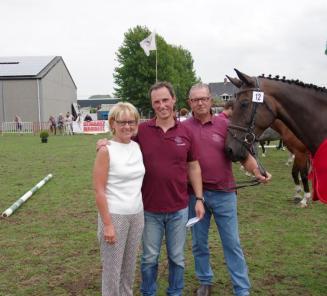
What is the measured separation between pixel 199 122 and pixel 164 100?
559 millimetres

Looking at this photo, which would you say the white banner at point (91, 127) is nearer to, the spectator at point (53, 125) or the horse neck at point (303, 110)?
the spectator at point (53, 125)

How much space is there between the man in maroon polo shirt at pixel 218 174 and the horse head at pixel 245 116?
0.30 ft

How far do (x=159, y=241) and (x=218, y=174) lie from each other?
0.78 meters

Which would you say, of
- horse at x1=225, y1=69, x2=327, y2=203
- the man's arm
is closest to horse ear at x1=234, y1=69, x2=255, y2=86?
horse at x1=225, y1=69, x2=327, y2=203

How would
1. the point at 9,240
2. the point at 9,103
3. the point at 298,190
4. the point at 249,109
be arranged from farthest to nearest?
the point at 9,103
the point at 298,190
the point at 9,240
the point at 249,109

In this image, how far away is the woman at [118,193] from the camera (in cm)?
307

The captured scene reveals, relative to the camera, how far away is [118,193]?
3.14 m

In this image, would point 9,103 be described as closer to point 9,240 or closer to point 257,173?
point 9,240

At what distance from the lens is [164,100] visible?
10.9 feet

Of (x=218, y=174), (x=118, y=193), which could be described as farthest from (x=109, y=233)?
(x=218, y=174)

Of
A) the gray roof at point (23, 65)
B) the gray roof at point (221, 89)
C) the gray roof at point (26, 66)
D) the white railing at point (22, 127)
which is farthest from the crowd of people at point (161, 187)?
the gray roof at point (221, 89)

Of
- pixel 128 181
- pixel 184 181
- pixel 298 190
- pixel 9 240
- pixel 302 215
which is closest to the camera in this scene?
pixel 128 181

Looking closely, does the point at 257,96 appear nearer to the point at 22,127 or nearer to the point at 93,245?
the point at 93,245

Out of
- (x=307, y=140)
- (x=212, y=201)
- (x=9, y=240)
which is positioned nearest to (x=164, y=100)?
(x=212, y=201)
